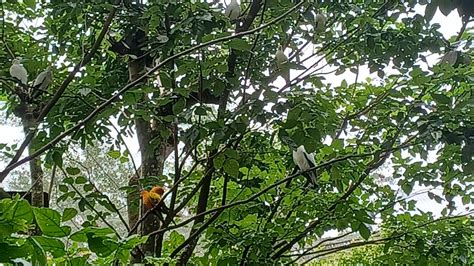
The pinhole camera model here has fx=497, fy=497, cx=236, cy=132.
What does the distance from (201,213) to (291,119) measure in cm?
48

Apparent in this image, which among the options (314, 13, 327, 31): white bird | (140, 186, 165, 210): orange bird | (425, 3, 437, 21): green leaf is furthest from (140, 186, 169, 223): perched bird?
(425, 3, 437, 21): green leaf

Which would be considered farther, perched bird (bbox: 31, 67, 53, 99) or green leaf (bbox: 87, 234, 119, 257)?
perched bird (bbox: 31, 67, 53, 99)

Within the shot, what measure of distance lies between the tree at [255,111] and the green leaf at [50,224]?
607mm

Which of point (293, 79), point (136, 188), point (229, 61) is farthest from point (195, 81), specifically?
point (136, 188)

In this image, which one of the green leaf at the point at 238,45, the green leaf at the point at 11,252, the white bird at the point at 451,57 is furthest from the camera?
the white bird at the point at 451,57

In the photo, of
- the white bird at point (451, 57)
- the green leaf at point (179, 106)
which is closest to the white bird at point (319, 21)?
the white bird at point (451, 57)

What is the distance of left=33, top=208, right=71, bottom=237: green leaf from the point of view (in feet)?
0.95

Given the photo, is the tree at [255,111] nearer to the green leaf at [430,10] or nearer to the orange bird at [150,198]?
the orange bird at [150,198]

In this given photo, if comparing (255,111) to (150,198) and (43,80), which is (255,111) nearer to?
(150,198)

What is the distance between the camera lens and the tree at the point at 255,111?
1.06m

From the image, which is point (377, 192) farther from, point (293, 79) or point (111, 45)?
point (111, 45)

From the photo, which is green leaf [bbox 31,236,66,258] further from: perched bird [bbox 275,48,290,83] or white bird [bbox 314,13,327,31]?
white bird [bbox 314,13,327,31]

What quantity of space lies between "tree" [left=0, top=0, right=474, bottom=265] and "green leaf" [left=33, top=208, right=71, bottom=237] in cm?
61

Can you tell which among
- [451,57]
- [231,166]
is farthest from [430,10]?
[451,57]
